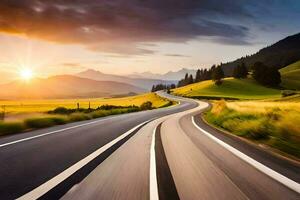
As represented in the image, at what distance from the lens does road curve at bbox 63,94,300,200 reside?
19.9ft

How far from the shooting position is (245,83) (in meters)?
135

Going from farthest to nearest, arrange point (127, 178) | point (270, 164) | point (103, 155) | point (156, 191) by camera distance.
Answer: point (103, 155)
point (270, 164)
point (127, 178)
point (156, 191)

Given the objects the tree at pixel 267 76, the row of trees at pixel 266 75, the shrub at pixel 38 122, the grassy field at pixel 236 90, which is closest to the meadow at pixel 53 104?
the grassy field at pixel 236 90

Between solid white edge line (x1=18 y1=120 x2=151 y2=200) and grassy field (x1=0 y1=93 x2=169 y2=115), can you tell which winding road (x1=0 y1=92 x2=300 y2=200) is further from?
grassy field (x1=0 y1=93 x2=169 y2=115)

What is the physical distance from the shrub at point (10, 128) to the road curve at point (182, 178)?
7.52 metres

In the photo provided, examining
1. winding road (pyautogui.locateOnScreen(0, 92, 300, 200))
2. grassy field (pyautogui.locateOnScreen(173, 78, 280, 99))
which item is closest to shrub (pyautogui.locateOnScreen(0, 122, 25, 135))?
winding road (pyautogui.locateOnScreen(0, 92, 300, 200))

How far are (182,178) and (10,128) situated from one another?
11917 millimetres

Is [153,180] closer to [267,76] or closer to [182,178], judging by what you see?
[182,178]

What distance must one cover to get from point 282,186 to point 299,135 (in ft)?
21.0

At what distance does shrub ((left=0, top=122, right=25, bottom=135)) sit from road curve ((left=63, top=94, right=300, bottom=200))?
24.7ft

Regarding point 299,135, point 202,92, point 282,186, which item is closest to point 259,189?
point 282,186

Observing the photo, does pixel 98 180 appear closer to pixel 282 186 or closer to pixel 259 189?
pixel 259 189

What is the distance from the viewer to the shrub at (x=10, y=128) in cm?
1662

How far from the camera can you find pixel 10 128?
17172mm
